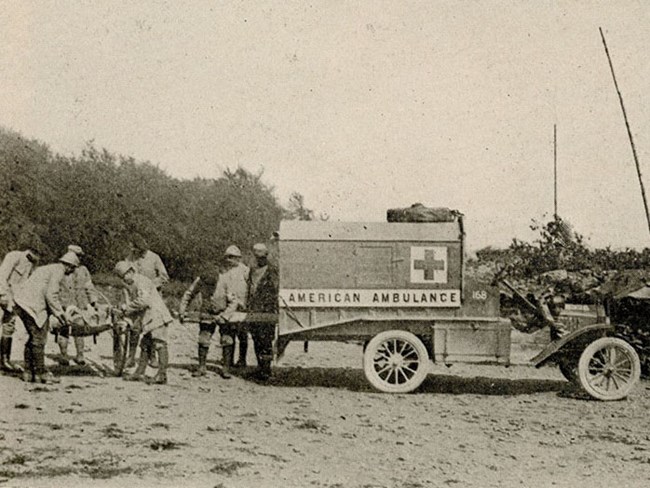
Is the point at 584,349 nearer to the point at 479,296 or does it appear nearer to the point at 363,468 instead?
the point at 479,296

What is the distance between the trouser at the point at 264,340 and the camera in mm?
10789

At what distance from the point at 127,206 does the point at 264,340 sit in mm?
20420

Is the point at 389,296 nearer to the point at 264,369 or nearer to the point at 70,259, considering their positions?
the point at 264,369

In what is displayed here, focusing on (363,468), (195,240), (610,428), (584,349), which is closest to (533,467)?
(363,468)

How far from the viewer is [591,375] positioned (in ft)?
32.4

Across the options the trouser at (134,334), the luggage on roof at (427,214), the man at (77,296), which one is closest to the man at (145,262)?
the man at (77,296)

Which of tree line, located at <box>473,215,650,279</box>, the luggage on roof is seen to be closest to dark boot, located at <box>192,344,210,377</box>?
the luggage on roof

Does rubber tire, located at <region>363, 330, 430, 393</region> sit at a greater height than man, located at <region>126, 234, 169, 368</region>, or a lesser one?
lesser

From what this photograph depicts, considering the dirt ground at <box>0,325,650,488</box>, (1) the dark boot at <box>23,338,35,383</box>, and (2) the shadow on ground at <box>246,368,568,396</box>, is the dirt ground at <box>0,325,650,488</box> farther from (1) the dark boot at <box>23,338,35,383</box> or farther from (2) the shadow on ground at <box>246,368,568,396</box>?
(1) the dark boot at <box>23,338,35,383</box>

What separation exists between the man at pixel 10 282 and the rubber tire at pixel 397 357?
453cm

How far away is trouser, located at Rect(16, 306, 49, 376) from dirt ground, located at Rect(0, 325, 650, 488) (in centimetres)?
28

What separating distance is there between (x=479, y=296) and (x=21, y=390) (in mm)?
5610

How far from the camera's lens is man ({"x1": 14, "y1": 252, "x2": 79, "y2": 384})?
9430 millimetres

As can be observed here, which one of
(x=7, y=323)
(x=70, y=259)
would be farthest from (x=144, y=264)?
(x=7, y=323)
